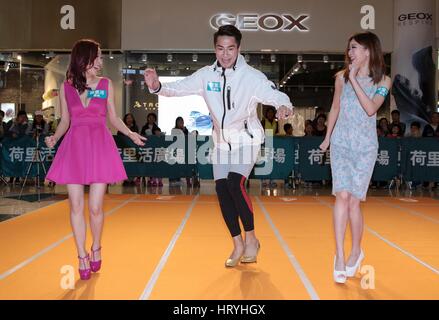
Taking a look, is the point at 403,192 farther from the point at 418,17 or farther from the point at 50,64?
the point at 50,64

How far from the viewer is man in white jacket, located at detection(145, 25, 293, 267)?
13.0 ft

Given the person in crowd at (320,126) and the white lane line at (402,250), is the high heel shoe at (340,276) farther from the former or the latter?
Result: the person in crowd at (320,126)

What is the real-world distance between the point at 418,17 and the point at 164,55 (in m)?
7.31

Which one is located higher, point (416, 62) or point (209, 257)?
point (416, 62)

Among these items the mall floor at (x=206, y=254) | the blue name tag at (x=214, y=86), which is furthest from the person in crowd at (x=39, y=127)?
the blue name tag at (x=214, y=86)

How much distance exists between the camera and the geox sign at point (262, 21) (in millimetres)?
14867

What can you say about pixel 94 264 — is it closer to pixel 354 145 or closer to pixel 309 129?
pixel 354 145

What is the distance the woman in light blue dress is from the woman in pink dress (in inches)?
63.3

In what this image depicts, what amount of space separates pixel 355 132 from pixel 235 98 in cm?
92

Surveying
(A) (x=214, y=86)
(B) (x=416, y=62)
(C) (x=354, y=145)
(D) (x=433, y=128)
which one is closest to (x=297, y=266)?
(C) (x=354, y=145)

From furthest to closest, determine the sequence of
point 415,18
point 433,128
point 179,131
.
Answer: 1. point 415,18
2. point 433,128
3. point 179,131

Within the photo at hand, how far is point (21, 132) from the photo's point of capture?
12648mm

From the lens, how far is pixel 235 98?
155 inches
